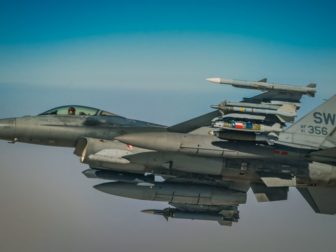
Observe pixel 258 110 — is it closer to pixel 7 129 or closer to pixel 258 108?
pixel 258 108

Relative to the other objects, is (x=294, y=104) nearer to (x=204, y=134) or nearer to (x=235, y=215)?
(x=204, y=134)

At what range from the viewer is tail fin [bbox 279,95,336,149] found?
1753 centimetres

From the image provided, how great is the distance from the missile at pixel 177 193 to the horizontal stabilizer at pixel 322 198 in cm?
240

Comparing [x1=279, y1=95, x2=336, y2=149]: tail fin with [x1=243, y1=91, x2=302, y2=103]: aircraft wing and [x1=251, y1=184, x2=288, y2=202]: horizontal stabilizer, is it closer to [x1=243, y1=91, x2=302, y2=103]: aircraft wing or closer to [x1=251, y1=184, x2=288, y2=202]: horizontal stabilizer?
[x1=243, y1=91, x2=302, y2=103]: aircraft wing

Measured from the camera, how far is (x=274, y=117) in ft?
54.2

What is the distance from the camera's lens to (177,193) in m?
18.3

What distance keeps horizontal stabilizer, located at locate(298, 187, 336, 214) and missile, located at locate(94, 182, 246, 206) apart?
94.6 inches

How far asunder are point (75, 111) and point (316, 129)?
737 cm

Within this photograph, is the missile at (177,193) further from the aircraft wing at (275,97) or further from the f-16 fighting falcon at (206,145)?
the aircraft wing at (275,97)

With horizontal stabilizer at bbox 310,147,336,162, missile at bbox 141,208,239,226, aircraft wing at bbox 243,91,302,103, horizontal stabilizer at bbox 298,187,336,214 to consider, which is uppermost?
aircraft wing at bbox 243,91,302,103

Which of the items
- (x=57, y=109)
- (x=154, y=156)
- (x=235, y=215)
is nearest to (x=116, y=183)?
(x=154, y=156)

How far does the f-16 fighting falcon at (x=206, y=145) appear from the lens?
53.8 ft

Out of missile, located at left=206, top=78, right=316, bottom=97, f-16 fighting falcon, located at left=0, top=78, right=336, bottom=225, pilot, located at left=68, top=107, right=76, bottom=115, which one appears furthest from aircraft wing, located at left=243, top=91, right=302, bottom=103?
pilot, located at left=68, top=107, right=76, bottom=115

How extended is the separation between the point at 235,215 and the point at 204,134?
4.53m
